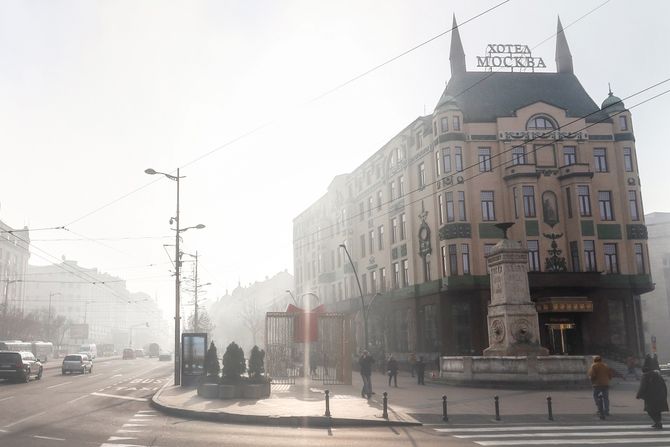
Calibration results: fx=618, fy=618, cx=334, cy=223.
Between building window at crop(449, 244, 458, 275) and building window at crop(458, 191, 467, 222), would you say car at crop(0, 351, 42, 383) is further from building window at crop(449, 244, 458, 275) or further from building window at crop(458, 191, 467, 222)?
building window at crop(458, 191, 467, 222)

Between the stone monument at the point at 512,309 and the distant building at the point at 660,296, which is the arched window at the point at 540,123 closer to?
the stone monument at the point at 512,309

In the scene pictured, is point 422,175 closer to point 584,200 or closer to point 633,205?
point 584,200

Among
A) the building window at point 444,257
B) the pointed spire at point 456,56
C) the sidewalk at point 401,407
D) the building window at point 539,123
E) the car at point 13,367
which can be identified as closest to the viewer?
the sidewalk at point 401,407

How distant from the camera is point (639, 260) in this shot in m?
44.8

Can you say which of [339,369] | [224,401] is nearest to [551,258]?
[339,369]

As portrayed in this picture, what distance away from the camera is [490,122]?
45625mm

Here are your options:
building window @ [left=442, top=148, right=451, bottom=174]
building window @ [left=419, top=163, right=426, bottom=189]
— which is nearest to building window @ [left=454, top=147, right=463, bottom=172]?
building window @ [left=442, top=148, right=451, bottom=174]

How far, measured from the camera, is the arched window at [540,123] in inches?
1795

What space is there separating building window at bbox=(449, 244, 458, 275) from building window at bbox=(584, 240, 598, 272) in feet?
30.7

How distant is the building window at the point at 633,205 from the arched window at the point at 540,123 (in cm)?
767

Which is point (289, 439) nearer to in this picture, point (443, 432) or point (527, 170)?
point (443, 432)

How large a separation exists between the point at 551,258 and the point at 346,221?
947 inches

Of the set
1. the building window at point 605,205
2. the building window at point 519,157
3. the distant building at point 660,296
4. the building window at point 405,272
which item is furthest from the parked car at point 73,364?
the distant building at point 660,296

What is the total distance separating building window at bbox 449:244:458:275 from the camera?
142 ft
